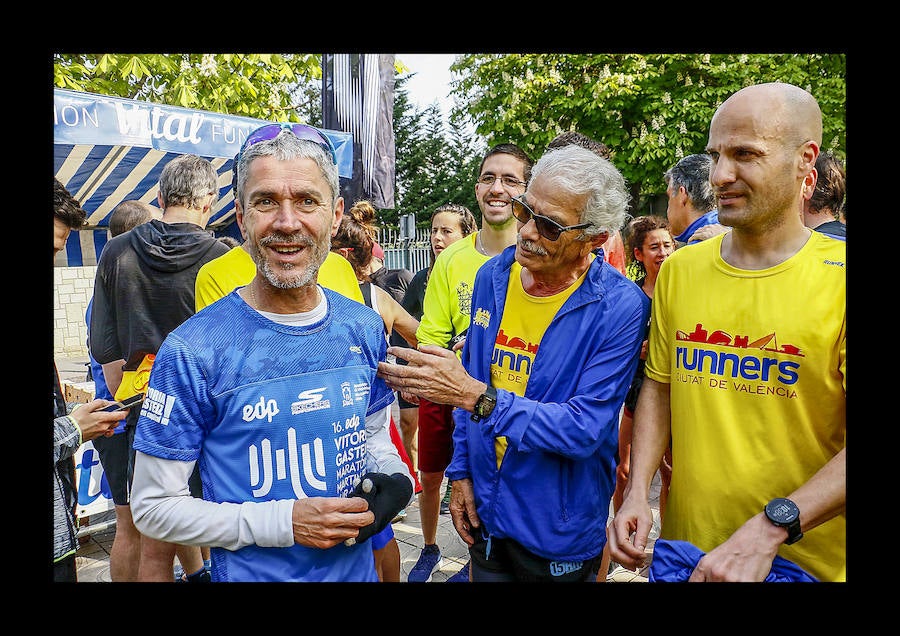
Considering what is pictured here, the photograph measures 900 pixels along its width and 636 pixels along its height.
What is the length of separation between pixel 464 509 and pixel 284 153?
5.11 ft

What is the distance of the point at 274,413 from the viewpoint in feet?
5.54

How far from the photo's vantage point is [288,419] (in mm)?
1706

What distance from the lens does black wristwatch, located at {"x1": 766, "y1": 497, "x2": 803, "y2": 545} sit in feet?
5.72

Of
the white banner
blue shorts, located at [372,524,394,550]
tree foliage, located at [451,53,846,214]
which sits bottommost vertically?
the white banner

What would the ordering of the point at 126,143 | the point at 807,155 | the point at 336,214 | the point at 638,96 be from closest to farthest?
the point at 807,155, the point at 336,214, the point at 126,143, the point at 638,96

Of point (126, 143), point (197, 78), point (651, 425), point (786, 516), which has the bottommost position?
point (786, 516)

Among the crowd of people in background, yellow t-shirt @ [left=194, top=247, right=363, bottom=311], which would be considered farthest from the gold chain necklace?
the crowd of people in background

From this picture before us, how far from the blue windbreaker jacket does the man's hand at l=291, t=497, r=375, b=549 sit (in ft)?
1.99

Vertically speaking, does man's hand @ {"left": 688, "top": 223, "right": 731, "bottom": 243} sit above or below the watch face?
above

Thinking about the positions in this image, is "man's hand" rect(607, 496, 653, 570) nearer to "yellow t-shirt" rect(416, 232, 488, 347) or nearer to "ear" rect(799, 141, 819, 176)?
"ear" rect(799, 141, 819, 176)

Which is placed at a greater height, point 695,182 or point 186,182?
point 695,182

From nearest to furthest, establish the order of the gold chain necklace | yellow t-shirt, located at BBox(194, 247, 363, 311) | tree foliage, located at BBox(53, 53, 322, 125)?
yellow t-shirt, located at BBox(194, 247, 363, 311)
the gold chain necklace
tree foliage, located at BBox(53, 53, 322, 125)

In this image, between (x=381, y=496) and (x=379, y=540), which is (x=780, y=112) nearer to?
(x=381, y=496)

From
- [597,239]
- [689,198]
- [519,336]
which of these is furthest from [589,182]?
[689,198]
